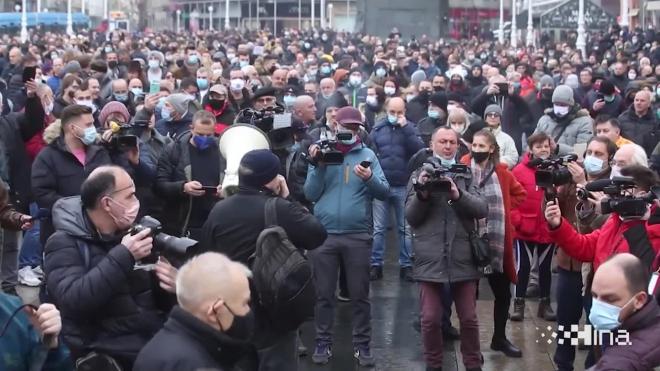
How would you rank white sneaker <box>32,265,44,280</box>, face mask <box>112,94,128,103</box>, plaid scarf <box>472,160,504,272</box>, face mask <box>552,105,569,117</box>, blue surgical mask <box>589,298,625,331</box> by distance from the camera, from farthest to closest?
face mask <box>112,94,128,103</box> < face mask <box>552,105,569,117</box> < white sneaker <box>32,265,44,280</box> < plaid scarf <box>472,160,504,272</box> < blue surgical mask <box>589,298,625,331</box>

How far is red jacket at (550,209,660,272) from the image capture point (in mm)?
6512

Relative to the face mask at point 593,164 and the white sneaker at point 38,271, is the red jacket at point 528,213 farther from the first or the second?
the white sneaker at point 38,271

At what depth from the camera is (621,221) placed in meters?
6.51

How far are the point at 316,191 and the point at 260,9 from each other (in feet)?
233

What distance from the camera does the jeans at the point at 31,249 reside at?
10.8 m

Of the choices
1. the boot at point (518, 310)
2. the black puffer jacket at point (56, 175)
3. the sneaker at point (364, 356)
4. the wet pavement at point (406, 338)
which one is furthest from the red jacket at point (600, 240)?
the black puffer jacket at point (56, 175)

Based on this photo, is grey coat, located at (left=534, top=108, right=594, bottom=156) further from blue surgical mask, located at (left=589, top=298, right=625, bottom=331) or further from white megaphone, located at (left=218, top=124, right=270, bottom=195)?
blue surgical mask, located at (left=589, top=298, right=625, bottom=331)

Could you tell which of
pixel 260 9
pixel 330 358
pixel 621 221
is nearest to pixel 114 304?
pixel 621 221

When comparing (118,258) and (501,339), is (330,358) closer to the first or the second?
(501,339)

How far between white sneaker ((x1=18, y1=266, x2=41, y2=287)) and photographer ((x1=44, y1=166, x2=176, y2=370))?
16.6ft

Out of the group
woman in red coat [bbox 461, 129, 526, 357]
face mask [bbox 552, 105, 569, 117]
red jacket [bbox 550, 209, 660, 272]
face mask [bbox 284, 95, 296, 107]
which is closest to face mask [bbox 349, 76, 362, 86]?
face mask [bbox 284, 95, 296, 107]

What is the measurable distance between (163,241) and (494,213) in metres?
3.56

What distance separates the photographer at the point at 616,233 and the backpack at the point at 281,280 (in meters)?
1.48

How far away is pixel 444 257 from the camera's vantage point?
7.82 m
